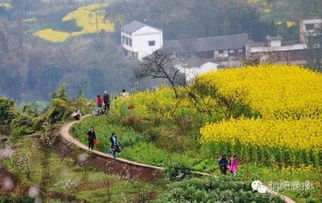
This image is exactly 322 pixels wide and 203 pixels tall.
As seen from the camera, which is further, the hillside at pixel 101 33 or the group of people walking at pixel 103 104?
the hillside at pixel 101 33

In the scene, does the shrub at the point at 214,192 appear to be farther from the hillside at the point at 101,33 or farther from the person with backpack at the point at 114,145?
the hillside at the point at 101,33

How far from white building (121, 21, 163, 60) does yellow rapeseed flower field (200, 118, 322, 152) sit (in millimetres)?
50869

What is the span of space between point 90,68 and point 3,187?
168 feet

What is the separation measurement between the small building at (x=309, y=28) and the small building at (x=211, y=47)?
4704 millimetres

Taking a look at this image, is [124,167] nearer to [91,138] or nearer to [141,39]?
[91,138]

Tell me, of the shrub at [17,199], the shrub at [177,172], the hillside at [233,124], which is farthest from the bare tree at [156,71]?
the shrub at [17,199]

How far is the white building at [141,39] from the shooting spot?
70625 mm

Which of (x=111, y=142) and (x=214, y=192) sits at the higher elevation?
(x=214, y=192)

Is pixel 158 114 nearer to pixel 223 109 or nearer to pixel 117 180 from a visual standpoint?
pixel 223 109

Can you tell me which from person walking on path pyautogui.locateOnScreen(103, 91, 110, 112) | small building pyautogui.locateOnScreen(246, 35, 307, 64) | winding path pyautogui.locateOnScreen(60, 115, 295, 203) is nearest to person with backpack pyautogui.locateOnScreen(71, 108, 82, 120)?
person walking on path pyautogui.locateOnScreen(103, 91, 110, 112)

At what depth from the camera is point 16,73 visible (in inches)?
2594

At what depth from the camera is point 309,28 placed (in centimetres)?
6538

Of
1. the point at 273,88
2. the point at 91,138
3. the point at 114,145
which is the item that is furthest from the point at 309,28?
the point at 114,145

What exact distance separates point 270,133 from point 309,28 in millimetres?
48755
